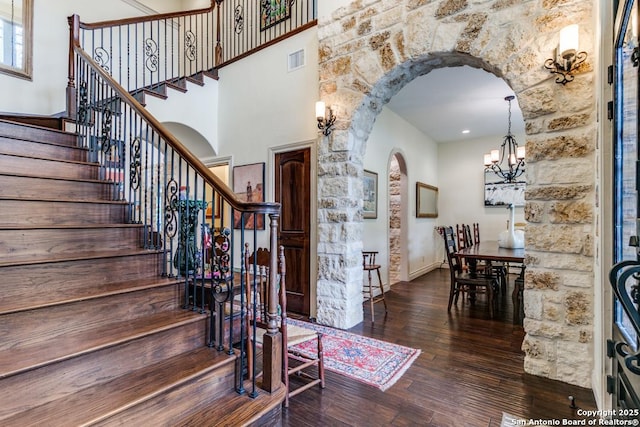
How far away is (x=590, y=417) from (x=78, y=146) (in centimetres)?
463

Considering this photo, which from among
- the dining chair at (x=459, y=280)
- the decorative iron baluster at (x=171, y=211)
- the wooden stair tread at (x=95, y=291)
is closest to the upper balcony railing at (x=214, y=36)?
the decorative iron baluster at (x=171, y=211)

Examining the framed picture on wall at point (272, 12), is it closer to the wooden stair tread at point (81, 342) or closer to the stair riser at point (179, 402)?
the wooden stair tread at point (81, 342)

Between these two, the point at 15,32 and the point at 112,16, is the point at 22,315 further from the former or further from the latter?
the point at 112,16

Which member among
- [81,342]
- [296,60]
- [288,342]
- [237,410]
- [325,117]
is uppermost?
[296,60]

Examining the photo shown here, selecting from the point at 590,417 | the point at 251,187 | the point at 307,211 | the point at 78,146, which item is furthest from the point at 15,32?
the point at 590,417

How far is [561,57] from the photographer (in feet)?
7.37

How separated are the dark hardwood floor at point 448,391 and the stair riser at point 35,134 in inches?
127

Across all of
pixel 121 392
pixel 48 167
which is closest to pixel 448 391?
pixel 121 392

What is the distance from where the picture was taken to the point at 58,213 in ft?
7.57

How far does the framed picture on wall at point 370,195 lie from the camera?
4.74m

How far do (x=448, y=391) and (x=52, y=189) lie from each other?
333cm

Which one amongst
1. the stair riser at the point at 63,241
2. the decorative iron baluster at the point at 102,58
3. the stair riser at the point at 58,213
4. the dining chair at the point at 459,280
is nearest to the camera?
the stair riser at the point at 63,241

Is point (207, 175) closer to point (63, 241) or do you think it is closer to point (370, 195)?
point (63, 241)

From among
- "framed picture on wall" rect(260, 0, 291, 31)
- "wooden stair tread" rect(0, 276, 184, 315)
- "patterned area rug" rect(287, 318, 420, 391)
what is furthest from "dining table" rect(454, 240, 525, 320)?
"framed picture on wall" rect(260, 0, 291, 31)
